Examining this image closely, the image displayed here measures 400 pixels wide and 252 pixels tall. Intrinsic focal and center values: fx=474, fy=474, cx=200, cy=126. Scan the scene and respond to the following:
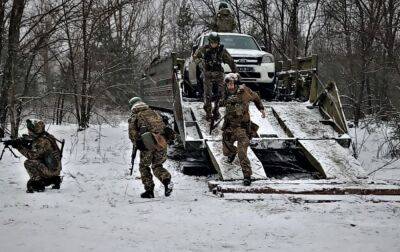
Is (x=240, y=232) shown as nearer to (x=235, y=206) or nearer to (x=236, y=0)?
(x=235, y=206)

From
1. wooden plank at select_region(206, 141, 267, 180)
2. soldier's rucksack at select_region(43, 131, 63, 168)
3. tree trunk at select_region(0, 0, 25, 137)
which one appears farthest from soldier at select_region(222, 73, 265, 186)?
tree trunk at select_region(0, 0, 25, 137)

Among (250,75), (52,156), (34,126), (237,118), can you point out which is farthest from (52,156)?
(250,75)

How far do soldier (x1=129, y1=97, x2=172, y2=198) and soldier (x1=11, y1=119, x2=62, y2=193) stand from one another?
4.61 ft

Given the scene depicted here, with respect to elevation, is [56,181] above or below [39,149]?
below

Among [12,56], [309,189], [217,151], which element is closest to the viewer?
[309,189]

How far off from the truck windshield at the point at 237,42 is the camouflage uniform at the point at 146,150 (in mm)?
5381

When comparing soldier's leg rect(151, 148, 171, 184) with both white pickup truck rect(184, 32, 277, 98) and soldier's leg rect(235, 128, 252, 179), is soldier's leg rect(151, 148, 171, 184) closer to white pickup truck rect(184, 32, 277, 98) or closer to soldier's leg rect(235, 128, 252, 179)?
soldier's leg rect(235, 128, 252, 179)

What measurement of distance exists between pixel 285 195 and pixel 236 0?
51.6ft

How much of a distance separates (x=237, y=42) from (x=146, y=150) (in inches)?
243

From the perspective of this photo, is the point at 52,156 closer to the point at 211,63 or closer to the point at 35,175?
the point at 35,175

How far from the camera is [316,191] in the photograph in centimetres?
675

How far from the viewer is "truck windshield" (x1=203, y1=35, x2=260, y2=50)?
12.1 metres

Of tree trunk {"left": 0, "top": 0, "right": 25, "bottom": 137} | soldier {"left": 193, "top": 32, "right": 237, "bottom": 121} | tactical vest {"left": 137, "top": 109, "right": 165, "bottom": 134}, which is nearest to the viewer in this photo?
tactical vest {"left": 137, "top": 109, "right": 165, "bottom": 134}

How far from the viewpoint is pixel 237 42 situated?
12.3 m
